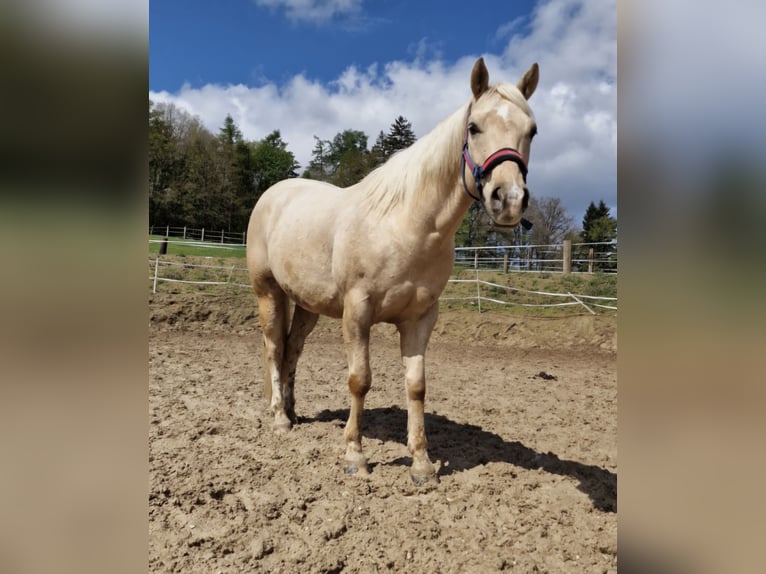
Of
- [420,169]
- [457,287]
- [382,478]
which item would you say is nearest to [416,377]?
[382,478]

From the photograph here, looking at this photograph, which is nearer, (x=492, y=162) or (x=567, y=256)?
(x=492, y=162)

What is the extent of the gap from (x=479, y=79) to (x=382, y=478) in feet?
9.18

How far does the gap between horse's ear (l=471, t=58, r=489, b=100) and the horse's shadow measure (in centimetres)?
268

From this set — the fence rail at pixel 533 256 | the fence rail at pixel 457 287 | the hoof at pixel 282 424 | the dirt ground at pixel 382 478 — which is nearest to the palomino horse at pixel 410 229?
the dirt ground at pixel 382 478

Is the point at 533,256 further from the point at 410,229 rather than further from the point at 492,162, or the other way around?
the point at 492,162

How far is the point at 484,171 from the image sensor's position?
2523 mm

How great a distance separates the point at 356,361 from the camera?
3.32 metres

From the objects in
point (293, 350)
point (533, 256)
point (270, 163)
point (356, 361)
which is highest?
point (270, 163)

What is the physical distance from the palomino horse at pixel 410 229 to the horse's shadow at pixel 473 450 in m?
0.51

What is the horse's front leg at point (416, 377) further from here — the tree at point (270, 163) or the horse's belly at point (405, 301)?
the tree at point (270, 163)

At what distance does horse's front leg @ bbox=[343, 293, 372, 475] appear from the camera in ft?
10.5

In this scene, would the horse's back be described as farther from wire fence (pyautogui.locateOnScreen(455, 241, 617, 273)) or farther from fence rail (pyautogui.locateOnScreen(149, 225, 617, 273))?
wire fence (pyautogui.locateOnScreen(455, 241, 617, 273))

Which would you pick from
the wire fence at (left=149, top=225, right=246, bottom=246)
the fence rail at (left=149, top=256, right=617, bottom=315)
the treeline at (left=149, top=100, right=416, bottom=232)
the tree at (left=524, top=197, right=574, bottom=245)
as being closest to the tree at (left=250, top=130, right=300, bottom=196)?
the treeline at (left=149, top=100, right=416, bottom=232)
